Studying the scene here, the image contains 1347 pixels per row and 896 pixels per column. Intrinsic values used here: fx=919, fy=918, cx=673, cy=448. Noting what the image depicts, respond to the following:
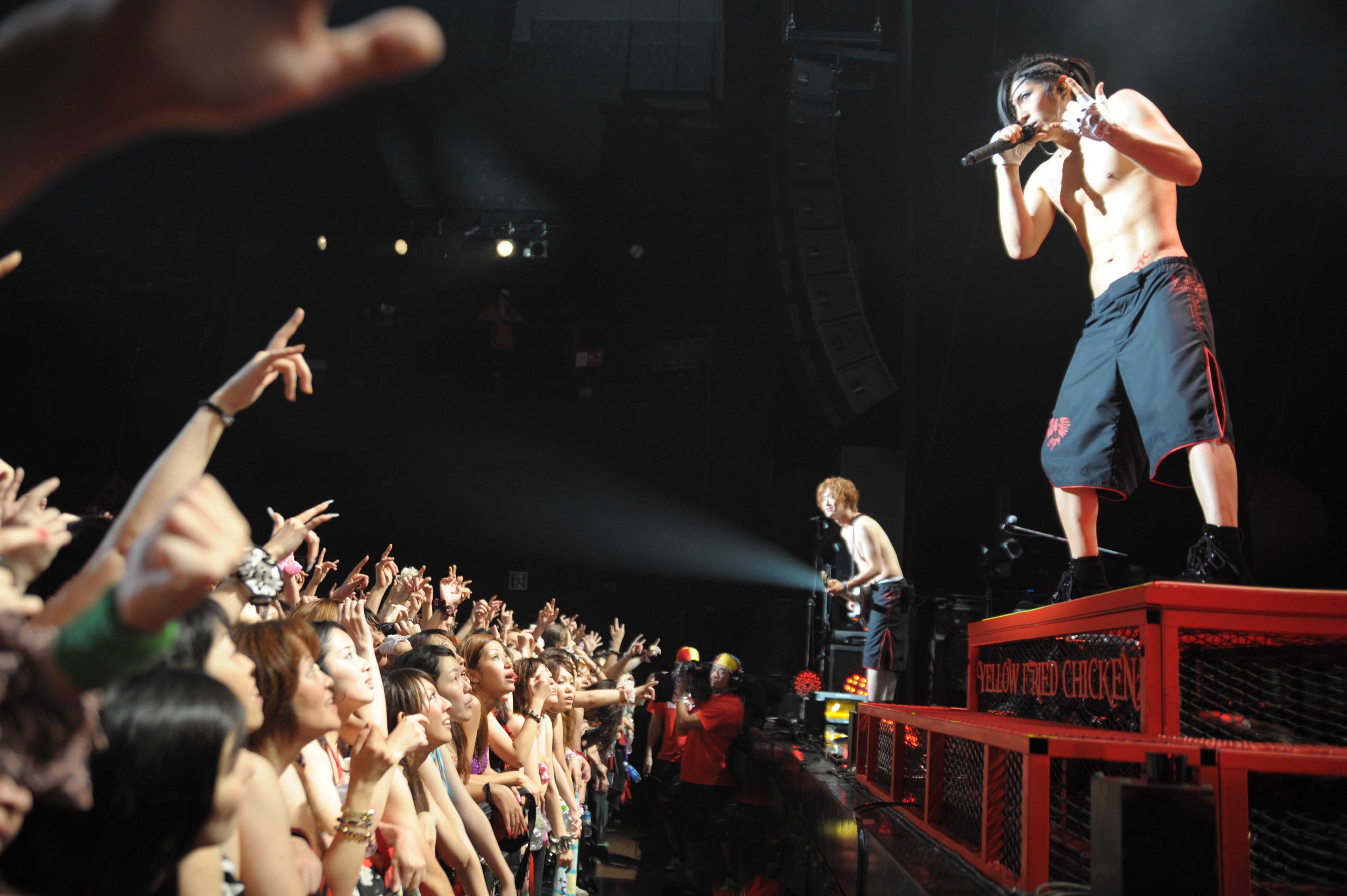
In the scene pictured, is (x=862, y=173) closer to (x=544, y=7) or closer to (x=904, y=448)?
(x=904, y=448)

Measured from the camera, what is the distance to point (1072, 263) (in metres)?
6.31

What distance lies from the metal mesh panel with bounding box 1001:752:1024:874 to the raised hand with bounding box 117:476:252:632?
165 cm

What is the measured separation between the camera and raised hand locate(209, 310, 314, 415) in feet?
4.70

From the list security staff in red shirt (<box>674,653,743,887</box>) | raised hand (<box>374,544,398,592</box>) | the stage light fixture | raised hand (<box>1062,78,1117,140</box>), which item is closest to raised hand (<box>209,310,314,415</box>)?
raised hand (<box>374,544,398,592</box>)

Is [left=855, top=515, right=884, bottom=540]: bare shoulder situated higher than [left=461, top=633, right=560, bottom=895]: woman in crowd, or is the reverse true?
[left=855, top=515, right=884, bottom=540]: bare shoulder

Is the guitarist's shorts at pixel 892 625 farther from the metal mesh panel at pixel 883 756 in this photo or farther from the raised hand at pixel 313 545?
the raised hand at pixel 313 545

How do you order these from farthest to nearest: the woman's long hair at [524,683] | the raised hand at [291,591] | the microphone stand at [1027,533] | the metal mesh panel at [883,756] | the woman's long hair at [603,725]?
the woman's long hair at [603,725]
the microphone stand at [1027,533]
the woman's long hair at [524,683]
the metal mesh panel at [883,756]
the raised hand at [291,591]

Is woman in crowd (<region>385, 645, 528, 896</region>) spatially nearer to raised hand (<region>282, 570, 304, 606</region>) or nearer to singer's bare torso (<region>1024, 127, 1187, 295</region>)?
raised hand (<region>282, 570, 304, 606</region>)

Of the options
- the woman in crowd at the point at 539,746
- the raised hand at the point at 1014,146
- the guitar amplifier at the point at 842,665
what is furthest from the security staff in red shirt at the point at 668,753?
the raised hand at the point at 1014,146

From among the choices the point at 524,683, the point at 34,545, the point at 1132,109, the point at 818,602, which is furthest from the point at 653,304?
the point at 34,545

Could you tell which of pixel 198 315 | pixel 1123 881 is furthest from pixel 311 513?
pixel 198 315

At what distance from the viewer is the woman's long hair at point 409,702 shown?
2506 millimetres

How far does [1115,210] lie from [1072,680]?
4.90 feet

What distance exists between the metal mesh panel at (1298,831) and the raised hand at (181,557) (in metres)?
1.90
